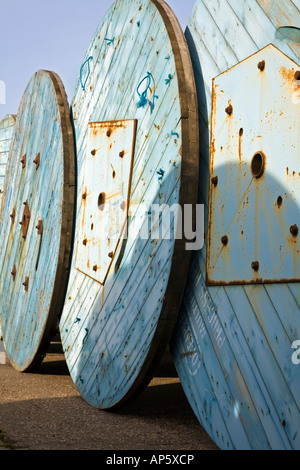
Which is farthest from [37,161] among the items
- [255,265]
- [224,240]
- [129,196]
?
[255,265]

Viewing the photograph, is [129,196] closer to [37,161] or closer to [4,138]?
[37,161]

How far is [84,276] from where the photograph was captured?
4.32 metres

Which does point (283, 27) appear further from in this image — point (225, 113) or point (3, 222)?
point (3, 222)

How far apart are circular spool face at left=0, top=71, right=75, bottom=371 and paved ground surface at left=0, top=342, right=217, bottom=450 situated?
1.69 ft

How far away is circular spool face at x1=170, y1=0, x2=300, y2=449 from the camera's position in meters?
2.61

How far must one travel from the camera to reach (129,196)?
3814 mm

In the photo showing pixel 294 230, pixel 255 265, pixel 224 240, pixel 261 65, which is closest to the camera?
pixel 294 230

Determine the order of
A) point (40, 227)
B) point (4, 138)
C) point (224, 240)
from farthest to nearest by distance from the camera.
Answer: point (4, 138) → point (40, 227) → point (224, 240)

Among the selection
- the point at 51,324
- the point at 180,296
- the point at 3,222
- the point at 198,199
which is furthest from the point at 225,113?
the point at 3,222

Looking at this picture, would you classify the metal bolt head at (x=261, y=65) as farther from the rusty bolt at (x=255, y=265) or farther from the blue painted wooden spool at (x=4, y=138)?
the blue painted wooden spool at (x=4, y=138)

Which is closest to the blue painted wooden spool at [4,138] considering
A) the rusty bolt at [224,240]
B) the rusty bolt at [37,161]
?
the rusty bolt at [37,161]

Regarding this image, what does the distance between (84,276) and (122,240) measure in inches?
24.8

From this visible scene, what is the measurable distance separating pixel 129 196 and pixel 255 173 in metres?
1.10

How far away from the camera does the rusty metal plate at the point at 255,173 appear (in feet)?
8.63
